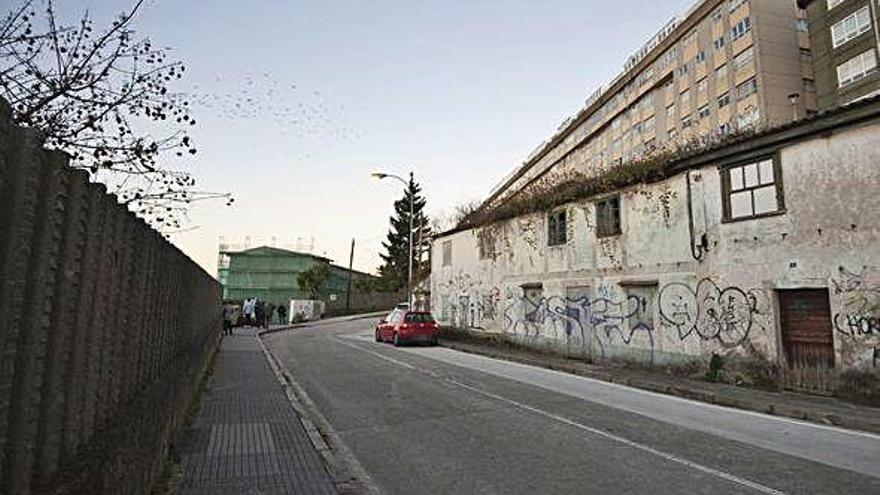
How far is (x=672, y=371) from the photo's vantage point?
14.5 m

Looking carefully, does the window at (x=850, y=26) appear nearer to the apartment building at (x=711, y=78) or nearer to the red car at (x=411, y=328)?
the apartment building at (x=711, y=78)

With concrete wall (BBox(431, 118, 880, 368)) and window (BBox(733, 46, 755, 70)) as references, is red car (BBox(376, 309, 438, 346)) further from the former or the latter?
window (BBox(733, 46, 755, 70))

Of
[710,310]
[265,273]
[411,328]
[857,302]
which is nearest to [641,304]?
[710,310]

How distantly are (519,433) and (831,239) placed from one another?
8.46 metres

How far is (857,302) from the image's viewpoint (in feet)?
35.4

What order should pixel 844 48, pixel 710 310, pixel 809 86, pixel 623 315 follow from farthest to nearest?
pixel 809 86
pixel 844 48
pixel 623 315
pixel 710 310

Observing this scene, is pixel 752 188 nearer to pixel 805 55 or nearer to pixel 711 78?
pixel 805 55

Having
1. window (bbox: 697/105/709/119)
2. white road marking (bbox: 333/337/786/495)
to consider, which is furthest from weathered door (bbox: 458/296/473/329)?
window (bbox: 697/105/709/119)

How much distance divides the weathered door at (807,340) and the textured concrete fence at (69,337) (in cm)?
1207

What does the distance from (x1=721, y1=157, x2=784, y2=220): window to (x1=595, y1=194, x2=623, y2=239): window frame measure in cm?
376

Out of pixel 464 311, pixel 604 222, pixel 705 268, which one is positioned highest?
pixel 604 222

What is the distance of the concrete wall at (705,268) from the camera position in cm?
1093

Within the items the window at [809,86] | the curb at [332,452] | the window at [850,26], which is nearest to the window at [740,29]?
the window at [850,26]

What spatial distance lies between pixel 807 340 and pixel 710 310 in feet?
7.55
